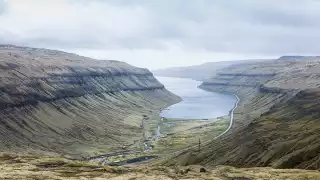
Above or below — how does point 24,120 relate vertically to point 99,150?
above

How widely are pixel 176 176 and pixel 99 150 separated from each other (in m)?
88.7

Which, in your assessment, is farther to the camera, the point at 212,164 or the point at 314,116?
the point at 314,116

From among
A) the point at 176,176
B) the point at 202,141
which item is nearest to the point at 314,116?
the point at 202,141

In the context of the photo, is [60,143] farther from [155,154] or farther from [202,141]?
[202,141]

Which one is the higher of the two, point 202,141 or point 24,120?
point 24,120

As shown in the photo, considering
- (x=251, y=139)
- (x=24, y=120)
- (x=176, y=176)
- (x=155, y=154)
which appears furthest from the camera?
(x=24, y=120)

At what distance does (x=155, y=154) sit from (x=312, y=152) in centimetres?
7437

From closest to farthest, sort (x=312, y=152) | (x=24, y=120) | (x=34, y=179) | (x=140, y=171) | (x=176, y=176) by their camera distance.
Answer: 1. (x=34, y=179)
2. (x=176, y=176)
3. (x=140, y=171)
4. (x=312, y=152)
5. (x=24, y=120)

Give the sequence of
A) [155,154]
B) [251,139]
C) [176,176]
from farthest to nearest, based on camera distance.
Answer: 1. [155,154]
2. [251,139]
3. [176,176]

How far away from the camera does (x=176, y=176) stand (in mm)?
91625

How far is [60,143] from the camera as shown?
583 ft

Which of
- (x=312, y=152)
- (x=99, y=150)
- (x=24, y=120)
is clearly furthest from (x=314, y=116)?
(x=24, y=120)

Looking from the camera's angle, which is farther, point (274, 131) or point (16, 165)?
point (274, 131)

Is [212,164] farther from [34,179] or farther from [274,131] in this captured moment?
[34,179]
